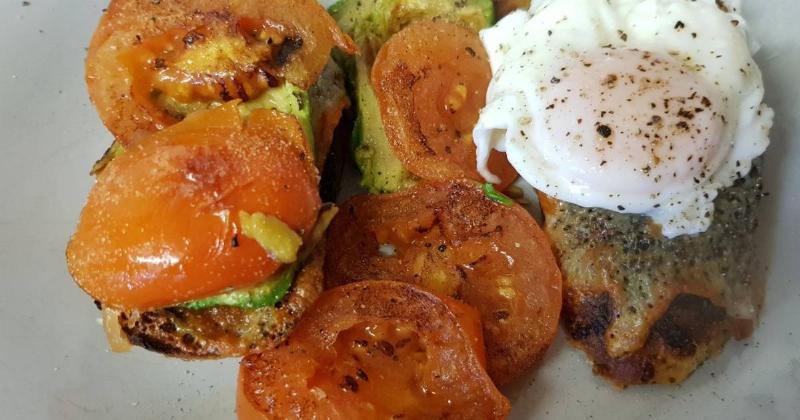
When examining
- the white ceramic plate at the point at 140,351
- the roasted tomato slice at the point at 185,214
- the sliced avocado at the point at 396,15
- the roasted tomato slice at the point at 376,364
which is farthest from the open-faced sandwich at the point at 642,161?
the roasted tomato slice at the point at 185,214

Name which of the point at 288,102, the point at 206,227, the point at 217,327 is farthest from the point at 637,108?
the point at 217,327

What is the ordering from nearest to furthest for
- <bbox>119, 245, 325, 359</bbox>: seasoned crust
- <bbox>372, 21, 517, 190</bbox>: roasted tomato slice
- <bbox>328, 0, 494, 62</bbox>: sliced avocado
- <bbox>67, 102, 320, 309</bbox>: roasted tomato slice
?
<bbox>67, 102, 320, 309</bbox>: roasted tomato slice
<bbox>119, 245, 325, 359</bbox>: seasoned crust
<bbox>372, 21, 517, 190</bbox>: roasted tomato slice
<bbox>328, 0, 494, 62</bbox>: sliced avocado

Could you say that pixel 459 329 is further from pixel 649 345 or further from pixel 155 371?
pixel 155 371

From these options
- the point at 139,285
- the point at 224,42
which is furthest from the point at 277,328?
the point at 224,42

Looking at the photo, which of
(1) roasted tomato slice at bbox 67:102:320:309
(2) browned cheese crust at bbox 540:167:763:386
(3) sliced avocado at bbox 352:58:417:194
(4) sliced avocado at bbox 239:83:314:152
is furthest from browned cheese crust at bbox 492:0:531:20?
(1) roasted tomato slice at bbox 67:102:320:309

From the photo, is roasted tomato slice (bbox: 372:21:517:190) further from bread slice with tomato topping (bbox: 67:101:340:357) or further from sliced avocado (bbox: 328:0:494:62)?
bread slice with tomato topping (bbox: 67:101:340:357)
